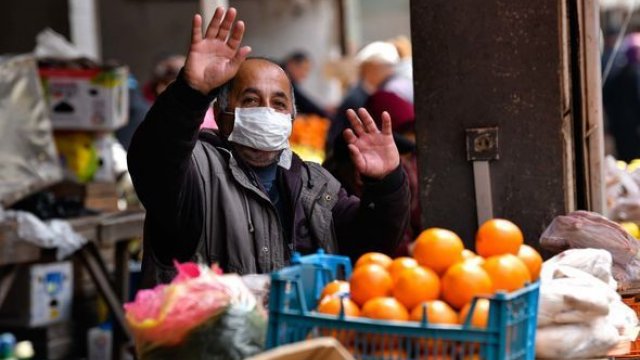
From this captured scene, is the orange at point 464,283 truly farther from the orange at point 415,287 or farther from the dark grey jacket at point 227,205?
the dark grey jacket at point 227,205

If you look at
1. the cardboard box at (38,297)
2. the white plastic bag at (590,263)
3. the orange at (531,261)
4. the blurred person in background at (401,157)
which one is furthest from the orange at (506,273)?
the cardboard box at (38,297)

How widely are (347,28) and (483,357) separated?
19440 mm

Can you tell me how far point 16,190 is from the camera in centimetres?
769

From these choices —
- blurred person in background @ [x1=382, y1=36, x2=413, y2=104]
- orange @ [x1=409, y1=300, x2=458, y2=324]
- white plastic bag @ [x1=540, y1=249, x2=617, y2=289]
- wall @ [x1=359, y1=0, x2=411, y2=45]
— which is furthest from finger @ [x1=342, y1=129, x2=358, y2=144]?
wall @ [x1=359, y1=0, x2=411, y2=45]

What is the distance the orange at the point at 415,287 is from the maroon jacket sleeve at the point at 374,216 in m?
1.09

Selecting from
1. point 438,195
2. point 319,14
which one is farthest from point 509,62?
point 319,14

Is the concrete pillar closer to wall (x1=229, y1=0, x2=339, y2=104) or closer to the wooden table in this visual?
the wooden table

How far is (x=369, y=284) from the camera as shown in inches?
115

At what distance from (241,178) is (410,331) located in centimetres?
129

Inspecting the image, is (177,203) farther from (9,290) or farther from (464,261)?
(9,290)

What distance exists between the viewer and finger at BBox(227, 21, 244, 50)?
3.56m

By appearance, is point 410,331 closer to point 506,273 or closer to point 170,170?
point 506,273

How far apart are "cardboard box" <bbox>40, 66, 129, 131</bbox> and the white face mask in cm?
476

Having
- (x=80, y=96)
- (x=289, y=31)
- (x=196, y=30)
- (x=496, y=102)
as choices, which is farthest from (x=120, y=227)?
(x=289, y=31)
